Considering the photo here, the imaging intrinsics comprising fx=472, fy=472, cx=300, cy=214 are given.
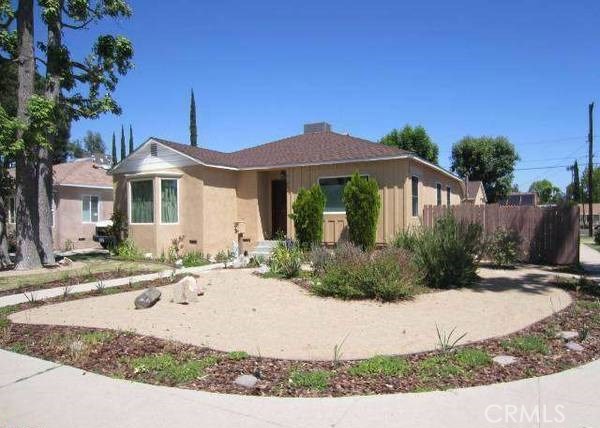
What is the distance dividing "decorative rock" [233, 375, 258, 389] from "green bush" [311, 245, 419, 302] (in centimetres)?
431

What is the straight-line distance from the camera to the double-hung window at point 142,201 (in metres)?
17.9

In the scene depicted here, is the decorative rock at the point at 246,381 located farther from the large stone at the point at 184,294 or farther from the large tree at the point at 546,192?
the large tree at the point at 546,192

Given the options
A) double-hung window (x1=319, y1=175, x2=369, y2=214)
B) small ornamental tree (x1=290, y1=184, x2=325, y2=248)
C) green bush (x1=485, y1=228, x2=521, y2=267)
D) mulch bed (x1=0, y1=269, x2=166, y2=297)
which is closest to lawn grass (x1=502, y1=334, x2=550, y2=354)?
green bush (x1=485, y1=228, x2=521, y2=267)

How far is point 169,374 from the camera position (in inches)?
192

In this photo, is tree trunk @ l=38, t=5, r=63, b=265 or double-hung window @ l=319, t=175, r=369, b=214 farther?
double-hung window @ l=319, t=175, r=369, b=214

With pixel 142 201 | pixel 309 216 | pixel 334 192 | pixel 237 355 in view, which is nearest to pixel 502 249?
pixel 334 192

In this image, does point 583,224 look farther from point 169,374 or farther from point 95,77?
point 169,374

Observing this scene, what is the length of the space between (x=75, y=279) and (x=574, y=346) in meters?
11.2

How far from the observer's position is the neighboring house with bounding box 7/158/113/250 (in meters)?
24.2

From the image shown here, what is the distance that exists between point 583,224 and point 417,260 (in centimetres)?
6715

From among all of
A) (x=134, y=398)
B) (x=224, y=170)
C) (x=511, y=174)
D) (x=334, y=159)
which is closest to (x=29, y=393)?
(x=134, y=398)

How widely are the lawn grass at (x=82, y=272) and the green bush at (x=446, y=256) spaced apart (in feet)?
25.8

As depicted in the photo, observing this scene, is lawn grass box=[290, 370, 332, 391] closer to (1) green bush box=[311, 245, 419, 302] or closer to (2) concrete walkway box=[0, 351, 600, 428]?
(2) concrete walkway box=[0, 351, 600, 428]

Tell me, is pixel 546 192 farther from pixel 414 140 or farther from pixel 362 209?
pixel 362 209
